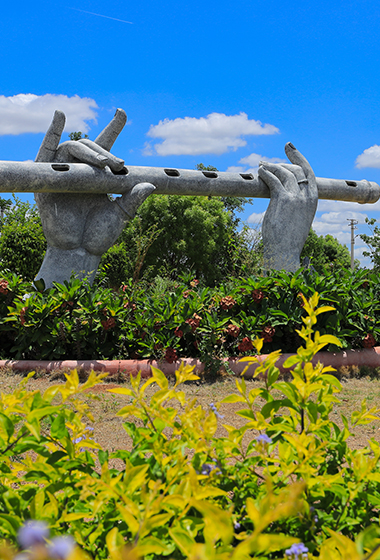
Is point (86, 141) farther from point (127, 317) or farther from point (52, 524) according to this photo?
point (52, 524)

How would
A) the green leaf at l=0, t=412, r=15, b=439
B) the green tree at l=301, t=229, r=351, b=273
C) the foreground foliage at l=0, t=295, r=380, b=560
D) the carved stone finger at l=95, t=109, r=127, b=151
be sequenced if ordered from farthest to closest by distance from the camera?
the green tree at l=301, t=229, r=351, b=273
the carved stone finger at l=95, t=109, r=127, b=151
the green leaf at l=0, t=412, r=15, b=439
the foreground foliage at l=0, t=295, r=380, b=560

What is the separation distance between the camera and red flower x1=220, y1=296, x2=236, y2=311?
516 cm

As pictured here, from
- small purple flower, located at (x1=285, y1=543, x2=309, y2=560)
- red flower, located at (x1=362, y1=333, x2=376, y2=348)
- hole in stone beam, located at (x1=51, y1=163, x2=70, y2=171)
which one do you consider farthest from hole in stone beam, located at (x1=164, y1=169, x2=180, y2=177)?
small purple flower, located at (x1=285, y1=543, x2=309, y2=560)

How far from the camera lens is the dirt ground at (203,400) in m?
3.28

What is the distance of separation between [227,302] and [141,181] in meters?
2.38

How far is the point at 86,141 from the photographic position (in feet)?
20.7

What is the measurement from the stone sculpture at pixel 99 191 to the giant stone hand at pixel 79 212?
13mm

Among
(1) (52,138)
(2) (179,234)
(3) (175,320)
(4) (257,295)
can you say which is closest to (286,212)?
(4) (257,295)

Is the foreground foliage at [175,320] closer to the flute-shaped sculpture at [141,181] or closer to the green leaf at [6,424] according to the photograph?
the flute-shaped sculpture at [141,181]

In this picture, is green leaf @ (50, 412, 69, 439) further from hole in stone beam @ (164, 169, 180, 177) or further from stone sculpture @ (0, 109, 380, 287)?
hole in stone beam @ (164, 169, 180, 177)

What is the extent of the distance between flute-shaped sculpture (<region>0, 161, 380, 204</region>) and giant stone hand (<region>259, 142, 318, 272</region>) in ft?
0.83

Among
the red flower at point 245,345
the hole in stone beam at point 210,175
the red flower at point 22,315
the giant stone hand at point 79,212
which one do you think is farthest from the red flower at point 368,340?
the red flower at point 22,315

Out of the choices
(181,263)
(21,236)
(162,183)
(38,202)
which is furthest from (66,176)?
(181,263)

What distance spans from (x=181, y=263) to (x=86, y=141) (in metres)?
12.3
